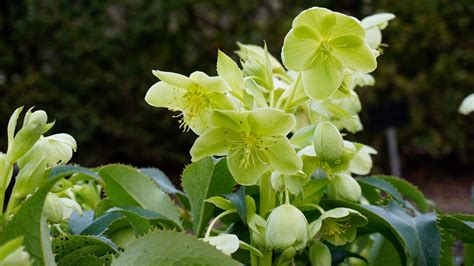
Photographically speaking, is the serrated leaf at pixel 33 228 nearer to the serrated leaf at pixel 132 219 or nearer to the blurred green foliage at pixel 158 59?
the serrated leaf at pixel 132 219

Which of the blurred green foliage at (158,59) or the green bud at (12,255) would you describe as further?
the blurred green foliage at (158,59)

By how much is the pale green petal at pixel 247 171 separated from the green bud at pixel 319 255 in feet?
0.24

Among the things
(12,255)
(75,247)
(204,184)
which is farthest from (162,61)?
(12,255)

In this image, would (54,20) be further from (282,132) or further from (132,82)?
(282,132)

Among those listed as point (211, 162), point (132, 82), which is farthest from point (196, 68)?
point (211, 162)

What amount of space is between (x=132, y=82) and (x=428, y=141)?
66.8 inches

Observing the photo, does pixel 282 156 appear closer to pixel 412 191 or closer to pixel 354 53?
pixel 354 53

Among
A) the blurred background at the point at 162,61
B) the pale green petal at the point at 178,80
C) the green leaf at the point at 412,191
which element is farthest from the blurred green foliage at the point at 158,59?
the pale green petal at the point at 178,80

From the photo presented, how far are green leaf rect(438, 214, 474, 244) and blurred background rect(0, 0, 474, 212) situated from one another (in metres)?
3.18

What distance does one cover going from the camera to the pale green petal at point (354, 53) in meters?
0.48

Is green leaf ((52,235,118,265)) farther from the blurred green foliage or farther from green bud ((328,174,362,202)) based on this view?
Result: the blurred green foliage

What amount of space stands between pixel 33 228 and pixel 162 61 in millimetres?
3551

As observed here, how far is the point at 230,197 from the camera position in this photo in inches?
19.7

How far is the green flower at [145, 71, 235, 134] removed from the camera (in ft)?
1.51
